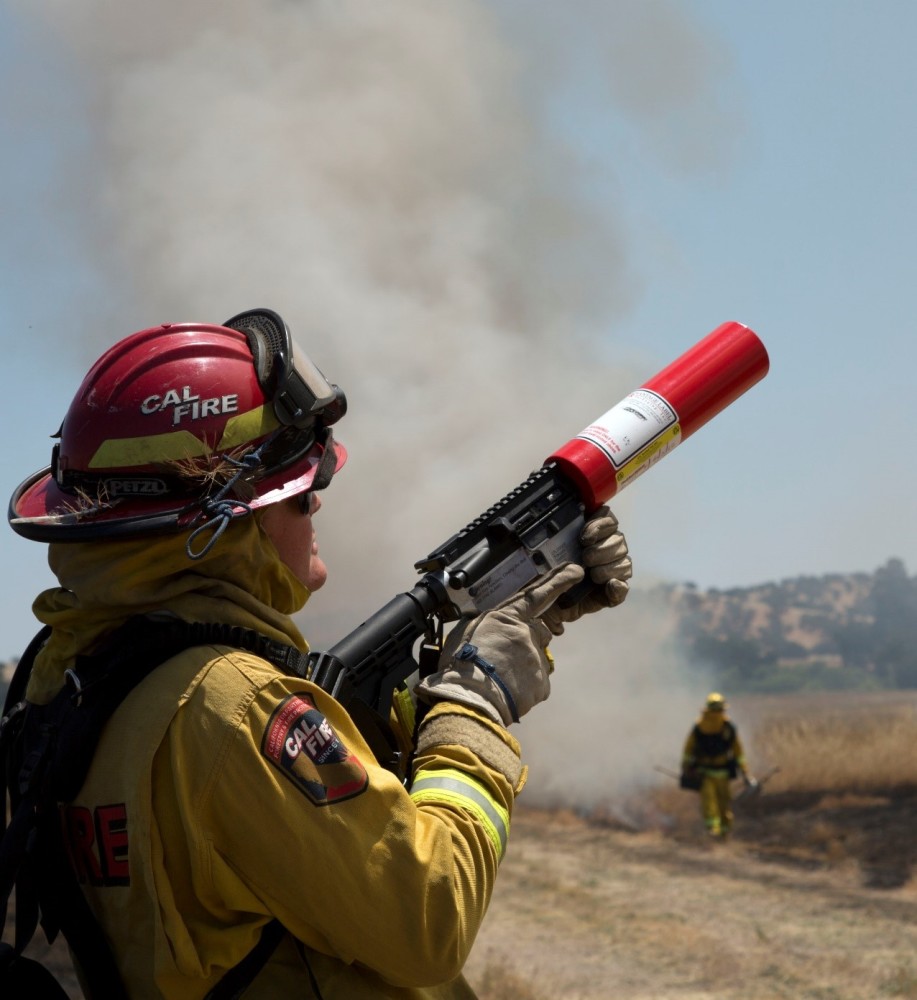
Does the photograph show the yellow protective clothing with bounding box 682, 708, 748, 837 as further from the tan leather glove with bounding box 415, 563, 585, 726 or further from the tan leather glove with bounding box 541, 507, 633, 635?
the tan leather glove with bounding box 415, 563, 585, 726

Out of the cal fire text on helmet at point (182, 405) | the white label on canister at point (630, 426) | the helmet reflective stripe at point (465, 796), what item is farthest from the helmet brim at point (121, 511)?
the white label on canister at point (630, 426)

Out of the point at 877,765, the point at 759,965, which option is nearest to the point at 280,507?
the point at 759,965

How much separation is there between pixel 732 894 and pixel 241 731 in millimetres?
10284

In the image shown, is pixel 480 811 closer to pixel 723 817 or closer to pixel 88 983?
pixel 88 983

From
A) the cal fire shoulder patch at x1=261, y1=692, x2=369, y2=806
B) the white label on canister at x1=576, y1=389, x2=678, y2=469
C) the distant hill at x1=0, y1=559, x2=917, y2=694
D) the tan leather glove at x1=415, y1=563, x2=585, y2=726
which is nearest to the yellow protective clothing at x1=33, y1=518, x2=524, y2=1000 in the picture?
the cal fire shoulder patch at x1=261, y1=692, x2=369, y2=806

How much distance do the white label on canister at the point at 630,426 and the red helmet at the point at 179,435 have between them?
94 cm

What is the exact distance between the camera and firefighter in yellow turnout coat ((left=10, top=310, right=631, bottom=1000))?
1.60m

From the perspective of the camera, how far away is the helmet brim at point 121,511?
1.78m

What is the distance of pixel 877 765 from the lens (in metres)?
18.1

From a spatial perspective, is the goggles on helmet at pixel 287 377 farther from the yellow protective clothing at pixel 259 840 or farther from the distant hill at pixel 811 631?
the distant hill at pixel 811 631

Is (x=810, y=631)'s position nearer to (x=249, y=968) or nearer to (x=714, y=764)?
(x=714, y=764)

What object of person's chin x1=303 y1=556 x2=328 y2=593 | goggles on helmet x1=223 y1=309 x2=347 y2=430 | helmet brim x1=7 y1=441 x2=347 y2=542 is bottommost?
person's chin x1=303 y1=556 x2=328 y2=593

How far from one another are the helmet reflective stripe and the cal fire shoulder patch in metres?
0.17

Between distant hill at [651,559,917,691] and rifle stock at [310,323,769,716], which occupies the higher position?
distant hill at [651,559,917,691]
